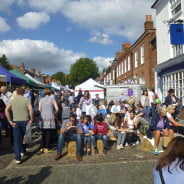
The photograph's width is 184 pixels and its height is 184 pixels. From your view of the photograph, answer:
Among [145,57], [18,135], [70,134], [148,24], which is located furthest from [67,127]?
[148,24]

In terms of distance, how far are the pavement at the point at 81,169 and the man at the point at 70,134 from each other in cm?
28

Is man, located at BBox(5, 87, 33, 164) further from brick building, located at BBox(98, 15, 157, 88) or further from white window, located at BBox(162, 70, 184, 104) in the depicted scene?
brick building, located at BBox(98, 15, 157, 88)

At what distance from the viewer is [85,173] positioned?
510 centimetres

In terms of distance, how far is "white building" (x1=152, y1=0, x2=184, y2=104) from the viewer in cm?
1362

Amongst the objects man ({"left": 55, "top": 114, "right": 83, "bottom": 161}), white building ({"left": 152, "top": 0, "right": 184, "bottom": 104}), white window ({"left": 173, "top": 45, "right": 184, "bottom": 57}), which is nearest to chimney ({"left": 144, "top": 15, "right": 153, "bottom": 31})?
white building ({"left": 152, "top": 0, "right": 184, "bottom": 104})

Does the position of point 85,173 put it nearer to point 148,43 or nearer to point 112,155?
point 112,155

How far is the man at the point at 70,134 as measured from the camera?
631 cm

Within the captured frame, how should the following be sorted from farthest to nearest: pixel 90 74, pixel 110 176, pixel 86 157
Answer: pixel 90 74, pixel 86 157, pixel 110 176

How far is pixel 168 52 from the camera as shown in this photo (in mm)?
15453

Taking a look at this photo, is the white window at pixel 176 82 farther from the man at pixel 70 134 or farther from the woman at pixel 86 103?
the man at pixel 70 134

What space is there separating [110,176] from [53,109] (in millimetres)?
2688

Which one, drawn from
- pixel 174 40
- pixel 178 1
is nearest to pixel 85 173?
pixel 174 40

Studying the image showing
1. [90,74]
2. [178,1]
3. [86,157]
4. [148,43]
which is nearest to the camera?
[86,157]

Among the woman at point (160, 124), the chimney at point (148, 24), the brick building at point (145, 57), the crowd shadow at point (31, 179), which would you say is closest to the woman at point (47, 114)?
the crowd shadow at point (31, 179)
